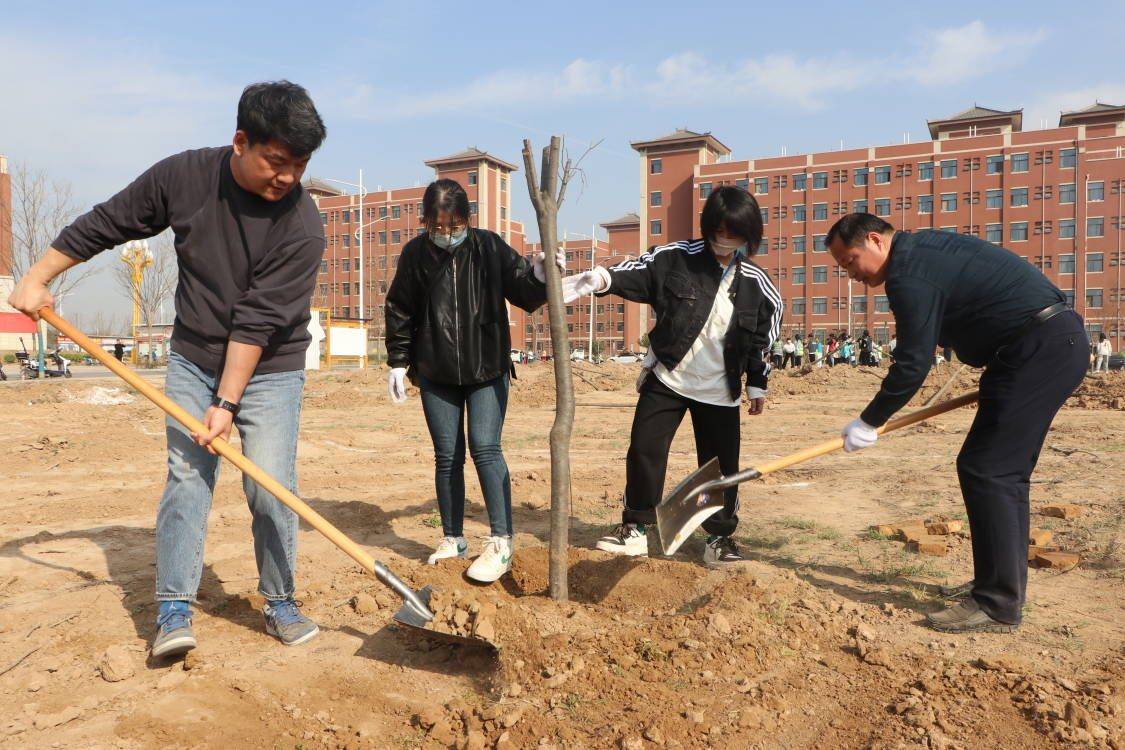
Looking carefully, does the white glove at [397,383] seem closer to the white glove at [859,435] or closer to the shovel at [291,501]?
the shovel at [291,501]

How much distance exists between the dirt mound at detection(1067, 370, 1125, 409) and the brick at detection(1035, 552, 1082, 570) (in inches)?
430

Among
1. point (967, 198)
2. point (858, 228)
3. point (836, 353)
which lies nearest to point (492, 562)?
point (858, 228)

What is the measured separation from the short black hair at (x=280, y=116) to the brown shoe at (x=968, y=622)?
9.83 ft

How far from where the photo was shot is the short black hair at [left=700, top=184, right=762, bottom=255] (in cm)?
369

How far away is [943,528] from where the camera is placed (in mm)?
4465

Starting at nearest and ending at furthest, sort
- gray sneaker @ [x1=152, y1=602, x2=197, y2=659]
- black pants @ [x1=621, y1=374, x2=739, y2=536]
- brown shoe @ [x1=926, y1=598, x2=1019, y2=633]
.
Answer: gray sneaker @ [x1=152, y1=602, x2=197, y2=659], brown shoe @ [x1=926, y1=598, x2=1019, y2=633], black pants @ [x1=621, y1=374, x2=739, y2=536]

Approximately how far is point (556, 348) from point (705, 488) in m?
0.98

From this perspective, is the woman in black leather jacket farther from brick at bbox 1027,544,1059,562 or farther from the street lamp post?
the street lamp post

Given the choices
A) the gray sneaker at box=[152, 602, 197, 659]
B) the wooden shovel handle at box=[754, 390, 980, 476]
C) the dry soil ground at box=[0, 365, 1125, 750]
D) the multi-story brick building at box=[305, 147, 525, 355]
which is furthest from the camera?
the multi-story brick building at box=[305, 147, 525, 355]

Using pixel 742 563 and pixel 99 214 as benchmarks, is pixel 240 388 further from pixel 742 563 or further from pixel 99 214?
pixel 742 563

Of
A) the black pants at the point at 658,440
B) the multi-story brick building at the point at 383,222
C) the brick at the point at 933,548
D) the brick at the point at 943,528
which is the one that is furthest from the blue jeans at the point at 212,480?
the multi-story brick building at the point at 383,222

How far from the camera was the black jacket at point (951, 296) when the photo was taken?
9.97 ft

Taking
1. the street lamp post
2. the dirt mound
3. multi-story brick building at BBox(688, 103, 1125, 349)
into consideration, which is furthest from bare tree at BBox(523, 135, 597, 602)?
multi-story brick building at BBox(688, 103, 1125, 349)

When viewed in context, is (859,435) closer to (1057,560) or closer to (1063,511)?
(1057,560)
